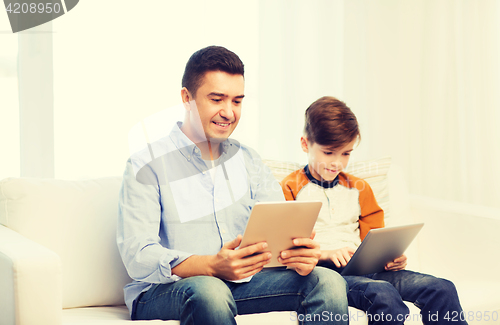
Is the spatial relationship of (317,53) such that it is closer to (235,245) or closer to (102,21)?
(102,21)

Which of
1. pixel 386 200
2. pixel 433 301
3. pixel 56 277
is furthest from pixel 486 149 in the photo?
pixel 56 277

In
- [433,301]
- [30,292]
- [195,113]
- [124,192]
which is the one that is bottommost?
[433,301]

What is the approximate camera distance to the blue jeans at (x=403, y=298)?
46.3 inches

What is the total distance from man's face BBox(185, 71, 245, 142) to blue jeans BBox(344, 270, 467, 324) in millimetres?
611

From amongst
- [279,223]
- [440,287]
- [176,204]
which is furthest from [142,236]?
[440,287]

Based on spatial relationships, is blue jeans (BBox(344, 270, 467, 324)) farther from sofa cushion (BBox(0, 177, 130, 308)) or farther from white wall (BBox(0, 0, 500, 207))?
white wall (BBox(0, 0, 500, 207))

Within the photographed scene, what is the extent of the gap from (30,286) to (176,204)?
414 mm

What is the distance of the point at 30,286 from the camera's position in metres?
0.94

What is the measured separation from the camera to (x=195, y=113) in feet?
4.34

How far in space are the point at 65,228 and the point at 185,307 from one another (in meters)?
0.53

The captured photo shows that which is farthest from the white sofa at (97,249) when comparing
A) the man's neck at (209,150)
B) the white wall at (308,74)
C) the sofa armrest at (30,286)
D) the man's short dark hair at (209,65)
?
the white wall at (308,74)

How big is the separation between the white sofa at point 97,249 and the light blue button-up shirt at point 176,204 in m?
0.18

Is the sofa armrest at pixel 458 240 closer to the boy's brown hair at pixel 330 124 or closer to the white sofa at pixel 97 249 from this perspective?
the white sofa at pixel 97 249

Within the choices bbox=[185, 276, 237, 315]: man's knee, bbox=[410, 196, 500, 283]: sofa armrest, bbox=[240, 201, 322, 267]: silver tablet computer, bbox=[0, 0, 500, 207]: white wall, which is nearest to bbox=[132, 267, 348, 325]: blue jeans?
bbox=[185, 276, 237, 315]: man's knee
